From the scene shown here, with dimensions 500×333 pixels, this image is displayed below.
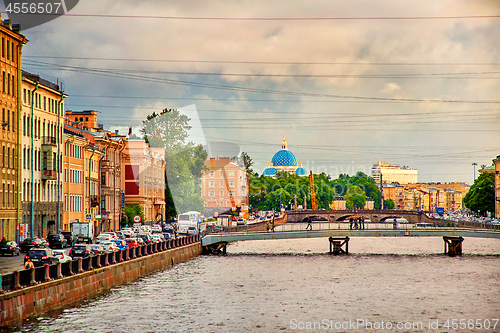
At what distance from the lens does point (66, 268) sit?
41438 mm

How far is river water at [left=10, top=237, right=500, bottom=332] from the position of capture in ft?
126

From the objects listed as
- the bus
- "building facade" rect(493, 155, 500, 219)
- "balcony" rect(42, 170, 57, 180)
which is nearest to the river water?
"balcony" rect(42, 170, 57, 180)

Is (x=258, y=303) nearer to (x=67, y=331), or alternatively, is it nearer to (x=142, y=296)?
(x=142, y=296)

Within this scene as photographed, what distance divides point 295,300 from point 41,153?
4005cm

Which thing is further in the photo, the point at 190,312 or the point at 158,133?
the point at 158,133

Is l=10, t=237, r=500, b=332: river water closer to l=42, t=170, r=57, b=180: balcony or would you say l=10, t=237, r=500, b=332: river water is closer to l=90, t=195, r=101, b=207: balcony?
l=42, t=170, r=57, b=180: balcony

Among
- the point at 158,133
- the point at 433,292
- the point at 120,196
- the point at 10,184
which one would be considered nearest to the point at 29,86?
the point at 10,184

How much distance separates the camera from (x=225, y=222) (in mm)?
136250

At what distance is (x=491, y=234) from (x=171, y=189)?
2142 inches

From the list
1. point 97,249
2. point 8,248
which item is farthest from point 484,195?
point 8,248

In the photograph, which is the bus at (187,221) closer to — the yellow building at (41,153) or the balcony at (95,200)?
the balcony at (95,200)

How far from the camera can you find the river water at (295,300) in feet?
126

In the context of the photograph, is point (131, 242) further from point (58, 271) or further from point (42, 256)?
point (58, 271)

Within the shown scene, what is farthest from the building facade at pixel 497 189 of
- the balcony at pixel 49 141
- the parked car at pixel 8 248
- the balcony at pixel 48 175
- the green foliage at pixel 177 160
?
the parked car at pixel 8 248
